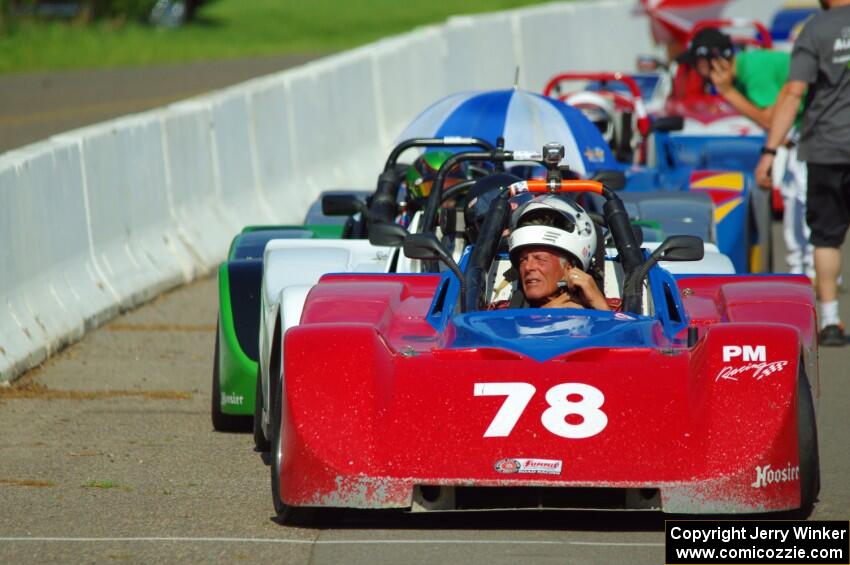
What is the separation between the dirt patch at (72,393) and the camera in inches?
366

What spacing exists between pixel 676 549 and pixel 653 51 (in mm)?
26319

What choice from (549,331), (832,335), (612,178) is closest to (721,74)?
(612,178)

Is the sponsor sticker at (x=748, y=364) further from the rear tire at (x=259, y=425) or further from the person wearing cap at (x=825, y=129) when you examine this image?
the person wearing cap at (x=825, y=129)

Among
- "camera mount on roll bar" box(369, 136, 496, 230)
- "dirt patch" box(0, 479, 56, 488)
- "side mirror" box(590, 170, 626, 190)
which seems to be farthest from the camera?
"side mirror" box(590, 170, 626, 190)

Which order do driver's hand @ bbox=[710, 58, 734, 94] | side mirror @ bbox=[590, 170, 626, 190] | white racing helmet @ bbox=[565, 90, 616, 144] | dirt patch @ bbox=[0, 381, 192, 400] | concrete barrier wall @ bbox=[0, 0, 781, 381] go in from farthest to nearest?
white racing helmet @ bbox=[565, 90, 616, 144]
driver's hand @ bbox=[710, 58, 734, 94]
side mirror @ bbox=[590, 170, 626, 190]
concrete barrier wall @ bbox=[0, 0, 781, 381]
dirt patch @ bbox=[0, 381, 192, 400]

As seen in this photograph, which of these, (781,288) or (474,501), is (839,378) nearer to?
(781,288)

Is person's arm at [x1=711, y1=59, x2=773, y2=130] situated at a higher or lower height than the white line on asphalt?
lower

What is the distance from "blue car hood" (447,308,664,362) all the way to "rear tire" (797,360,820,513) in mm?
603

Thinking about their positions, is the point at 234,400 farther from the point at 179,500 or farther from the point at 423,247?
the point at 179,500

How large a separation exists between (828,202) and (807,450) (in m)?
4.59

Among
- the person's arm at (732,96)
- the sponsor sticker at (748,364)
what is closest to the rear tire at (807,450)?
the sponsor sticker at (748,364)

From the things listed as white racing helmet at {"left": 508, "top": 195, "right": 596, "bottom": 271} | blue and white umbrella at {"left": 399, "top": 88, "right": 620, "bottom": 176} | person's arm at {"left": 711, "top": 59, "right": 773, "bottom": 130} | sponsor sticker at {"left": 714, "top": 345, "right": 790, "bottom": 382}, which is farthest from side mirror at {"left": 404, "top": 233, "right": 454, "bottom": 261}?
person's arm at {"left": 711, "top": 59, "right": 773, "bottom": 130}

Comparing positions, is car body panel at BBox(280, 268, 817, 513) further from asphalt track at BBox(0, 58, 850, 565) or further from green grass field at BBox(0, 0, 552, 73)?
green grass field at BBox(0, 0, 552, 73)

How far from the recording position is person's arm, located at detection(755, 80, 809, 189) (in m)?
10.8
